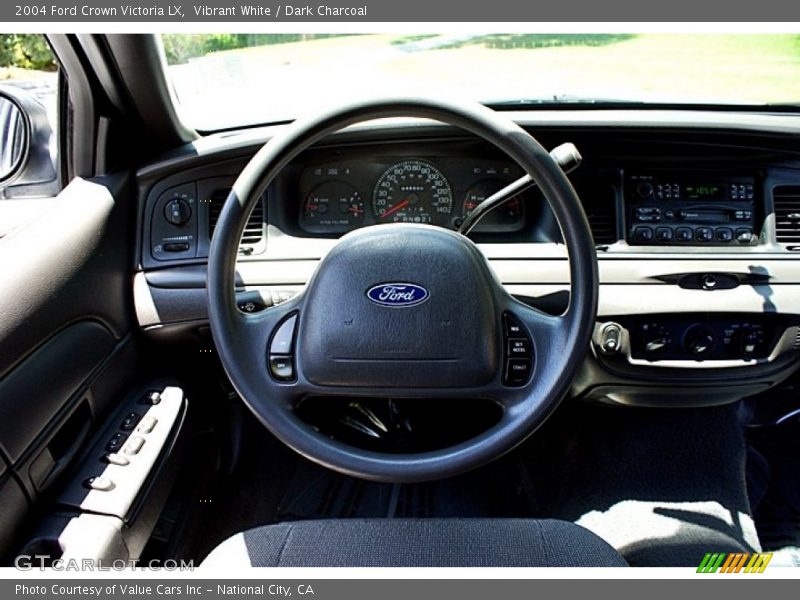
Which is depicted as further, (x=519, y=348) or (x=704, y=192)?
(x=704, y=192)

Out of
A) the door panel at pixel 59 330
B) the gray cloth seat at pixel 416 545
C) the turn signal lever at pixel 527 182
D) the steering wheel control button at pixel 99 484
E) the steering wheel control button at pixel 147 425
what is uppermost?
the turn signal lever at pixel 527 182

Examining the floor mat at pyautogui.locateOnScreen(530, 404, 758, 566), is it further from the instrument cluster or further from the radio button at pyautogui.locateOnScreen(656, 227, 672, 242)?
the instrument cluster

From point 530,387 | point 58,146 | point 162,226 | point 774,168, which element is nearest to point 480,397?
point 530,387

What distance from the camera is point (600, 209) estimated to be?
6.60 feet

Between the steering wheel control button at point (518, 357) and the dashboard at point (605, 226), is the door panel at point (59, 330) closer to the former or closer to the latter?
the dashboard at point (605, 226)

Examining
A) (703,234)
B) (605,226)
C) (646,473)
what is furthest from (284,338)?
(646,473)

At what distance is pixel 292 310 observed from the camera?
54.2 inches

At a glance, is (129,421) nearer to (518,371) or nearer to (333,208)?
(333,208)

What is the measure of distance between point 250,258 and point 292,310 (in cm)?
62

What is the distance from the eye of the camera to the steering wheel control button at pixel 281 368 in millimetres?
1313

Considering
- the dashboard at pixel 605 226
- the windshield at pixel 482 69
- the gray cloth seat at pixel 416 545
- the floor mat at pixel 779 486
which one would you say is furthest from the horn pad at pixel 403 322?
the floor mat at pixel 779 486

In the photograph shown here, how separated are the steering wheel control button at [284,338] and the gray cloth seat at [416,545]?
0.41 meters

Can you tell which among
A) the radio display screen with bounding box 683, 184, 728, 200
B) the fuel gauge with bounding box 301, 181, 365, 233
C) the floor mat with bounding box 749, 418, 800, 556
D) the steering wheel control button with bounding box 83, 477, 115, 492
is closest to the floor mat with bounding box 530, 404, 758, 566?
the floor mat with bounding box 749, 418, 800, 556

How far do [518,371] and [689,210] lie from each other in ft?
3.35
